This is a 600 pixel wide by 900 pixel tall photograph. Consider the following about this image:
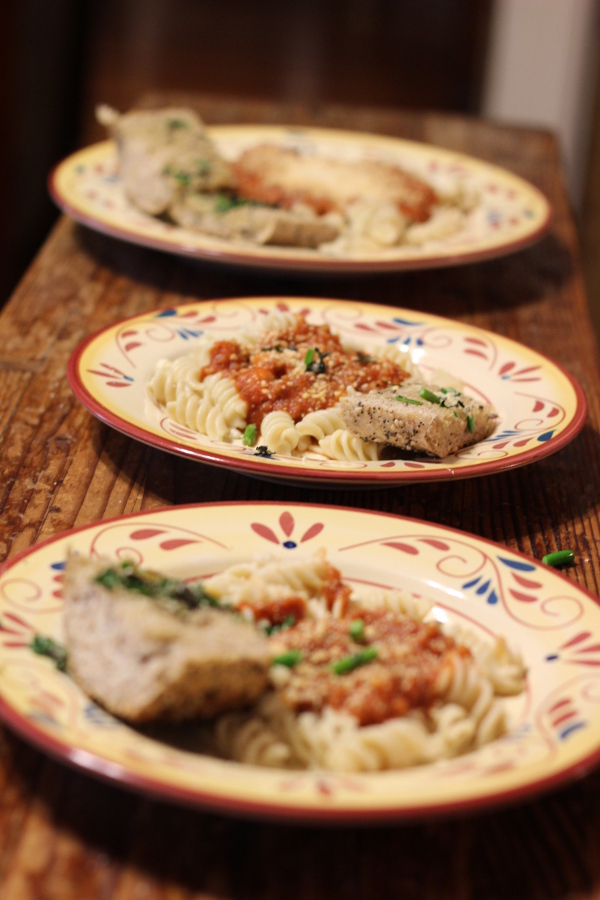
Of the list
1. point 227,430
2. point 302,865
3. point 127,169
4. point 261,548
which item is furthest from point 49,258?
point 302,865

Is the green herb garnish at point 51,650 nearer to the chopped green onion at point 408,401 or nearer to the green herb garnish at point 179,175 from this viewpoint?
the chopped green onion at point 408,401

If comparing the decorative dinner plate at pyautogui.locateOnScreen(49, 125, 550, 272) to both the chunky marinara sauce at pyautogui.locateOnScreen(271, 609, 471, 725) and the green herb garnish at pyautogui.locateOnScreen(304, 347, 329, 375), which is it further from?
the chunky marinara sauce at pyautogui.locateOnScreen(271, 609, 471, 725)

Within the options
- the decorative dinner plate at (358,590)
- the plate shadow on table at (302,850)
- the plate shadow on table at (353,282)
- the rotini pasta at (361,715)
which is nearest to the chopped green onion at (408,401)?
the decorative dinner plate at (358,590)

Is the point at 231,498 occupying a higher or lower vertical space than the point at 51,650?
lower

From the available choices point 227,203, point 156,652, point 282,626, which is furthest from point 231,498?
point 227,203

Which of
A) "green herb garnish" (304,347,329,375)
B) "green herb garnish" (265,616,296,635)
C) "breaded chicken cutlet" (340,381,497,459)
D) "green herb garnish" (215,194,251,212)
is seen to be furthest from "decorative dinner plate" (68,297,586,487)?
"green herb garnish" (215,194,251,212)

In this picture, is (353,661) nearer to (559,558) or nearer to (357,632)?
(357,632)

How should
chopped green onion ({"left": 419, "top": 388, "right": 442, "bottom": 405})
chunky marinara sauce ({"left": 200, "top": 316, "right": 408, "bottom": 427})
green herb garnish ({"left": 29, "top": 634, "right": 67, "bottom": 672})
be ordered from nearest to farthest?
green herb garnish ({"left": 29, "top": 634, "right": 67, "bottom": 672}) → chopped green onion ({"left": 419, "top": 388, "right": 442, "bottom": 405}) → chunky marinara sauce ({"left": 200, "top": 316, "right": 408, "bottom": 427})
